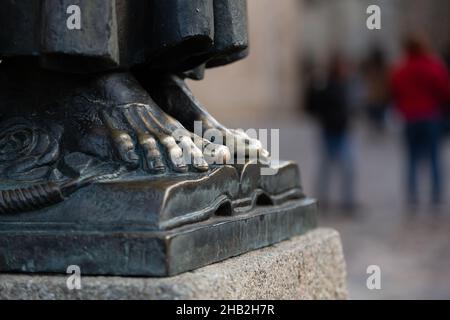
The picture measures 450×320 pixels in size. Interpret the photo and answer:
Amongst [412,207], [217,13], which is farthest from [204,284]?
[412,207]

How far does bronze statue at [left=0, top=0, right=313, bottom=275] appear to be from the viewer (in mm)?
2592

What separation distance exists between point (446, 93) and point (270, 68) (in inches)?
675

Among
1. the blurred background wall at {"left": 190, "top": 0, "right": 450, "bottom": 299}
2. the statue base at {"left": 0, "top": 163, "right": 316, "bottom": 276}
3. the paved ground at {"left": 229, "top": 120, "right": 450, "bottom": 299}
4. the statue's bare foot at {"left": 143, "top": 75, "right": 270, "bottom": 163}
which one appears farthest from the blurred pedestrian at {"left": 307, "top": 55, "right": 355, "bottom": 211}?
the statue base at {"left": 0, "top": 163, "right": 316, "bottom": 276}

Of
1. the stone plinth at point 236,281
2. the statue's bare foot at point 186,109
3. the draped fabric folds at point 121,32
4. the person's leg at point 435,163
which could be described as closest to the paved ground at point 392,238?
the person's leg at point 435,163

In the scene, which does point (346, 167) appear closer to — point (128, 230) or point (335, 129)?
point (335, 129)

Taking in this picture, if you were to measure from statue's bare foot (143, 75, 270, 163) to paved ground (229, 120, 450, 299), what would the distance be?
77.7 inches

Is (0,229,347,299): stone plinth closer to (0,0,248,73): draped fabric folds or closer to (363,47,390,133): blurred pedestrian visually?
(0,0,248,73): draped fabric folds

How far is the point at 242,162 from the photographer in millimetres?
3016

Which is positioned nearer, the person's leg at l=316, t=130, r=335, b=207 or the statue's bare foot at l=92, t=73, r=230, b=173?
the statue's bare foot at l=92, t=73, r=230, b=173

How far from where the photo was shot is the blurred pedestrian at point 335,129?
392 inches

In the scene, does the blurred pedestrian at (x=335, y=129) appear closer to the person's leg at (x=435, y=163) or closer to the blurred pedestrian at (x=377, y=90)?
the person's leg at (x=435, y=163)

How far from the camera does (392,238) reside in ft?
25.1

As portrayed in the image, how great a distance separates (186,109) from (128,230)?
0.76m

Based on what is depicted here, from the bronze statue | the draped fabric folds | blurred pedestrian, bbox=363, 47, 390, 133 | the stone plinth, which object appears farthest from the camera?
blurred pedestrian, bbox=363, 47, 390, 133
